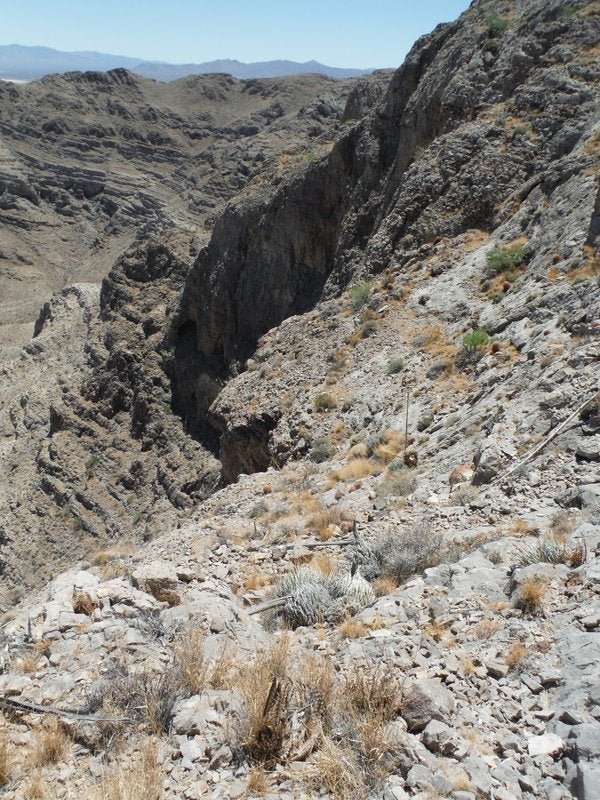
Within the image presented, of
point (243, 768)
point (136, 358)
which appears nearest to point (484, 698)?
point (243, 768)

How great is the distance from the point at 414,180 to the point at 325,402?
7.33 m

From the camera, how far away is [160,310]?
28.9 metres

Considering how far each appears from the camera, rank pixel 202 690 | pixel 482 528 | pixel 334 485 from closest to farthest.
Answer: pixel 202 690
pixel 482 528
pixel 334 485

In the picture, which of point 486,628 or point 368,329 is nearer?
point 486,628

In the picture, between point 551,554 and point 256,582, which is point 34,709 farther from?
point 551,554

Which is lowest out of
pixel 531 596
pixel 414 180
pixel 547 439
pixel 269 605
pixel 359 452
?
pixel 359 452

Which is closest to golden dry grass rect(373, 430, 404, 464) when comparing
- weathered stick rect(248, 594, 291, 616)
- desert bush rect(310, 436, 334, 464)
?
desert bush rect(310, 436, 334, 464)

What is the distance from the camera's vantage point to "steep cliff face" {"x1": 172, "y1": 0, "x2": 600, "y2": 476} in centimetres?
1530

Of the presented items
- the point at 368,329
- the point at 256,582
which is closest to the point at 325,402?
the point at 368,329

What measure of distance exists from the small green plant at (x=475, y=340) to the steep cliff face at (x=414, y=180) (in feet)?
7.33

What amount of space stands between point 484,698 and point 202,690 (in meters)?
1.75

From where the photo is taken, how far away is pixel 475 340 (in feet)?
36.8

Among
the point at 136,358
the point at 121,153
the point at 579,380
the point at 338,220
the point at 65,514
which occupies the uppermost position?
the point at 121,153

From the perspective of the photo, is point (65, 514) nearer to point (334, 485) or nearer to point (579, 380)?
point (334, 485)
